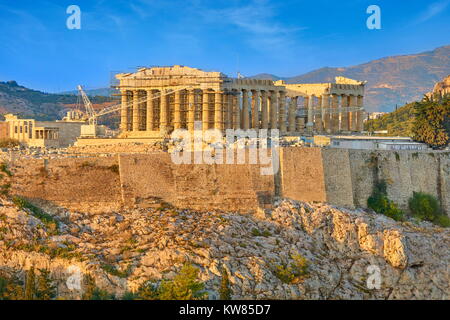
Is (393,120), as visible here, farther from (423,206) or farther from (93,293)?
(93,293)

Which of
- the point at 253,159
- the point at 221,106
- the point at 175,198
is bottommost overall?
the point at 175,198

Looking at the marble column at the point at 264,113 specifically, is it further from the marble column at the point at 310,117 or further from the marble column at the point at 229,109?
the marble column at the point at 310,117

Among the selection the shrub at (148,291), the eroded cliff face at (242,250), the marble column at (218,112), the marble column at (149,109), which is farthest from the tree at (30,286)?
the marble column at (149,109)

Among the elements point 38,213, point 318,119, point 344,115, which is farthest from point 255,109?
point 38,213

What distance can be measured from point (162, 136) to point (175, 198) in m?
13.9

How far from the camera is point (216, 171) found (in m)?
36.0

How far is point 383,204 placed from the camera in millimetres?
42094

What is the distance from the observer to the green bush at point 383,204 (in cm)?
4172

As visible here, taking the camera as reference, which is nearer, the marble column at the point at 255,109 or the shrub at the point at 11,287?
the shrub at the point at 11,287

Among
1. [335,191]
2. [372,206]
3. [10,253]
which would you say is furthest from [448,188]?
[10,253]

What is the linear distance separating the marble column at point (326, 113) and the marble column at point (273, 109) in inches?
228

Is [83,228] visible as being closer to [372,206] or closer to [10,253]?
[10,253]

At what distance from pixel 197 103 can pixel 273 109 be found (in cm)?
796

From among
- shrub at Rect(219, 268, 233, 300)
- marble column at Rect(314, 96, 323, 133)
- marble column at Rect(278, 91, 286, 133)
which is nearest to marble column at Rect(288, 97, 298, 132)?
marble column at Rect(278, 91, 286, 133)
